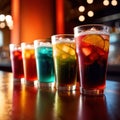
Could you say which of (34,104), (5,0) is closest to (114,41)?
(5,0)

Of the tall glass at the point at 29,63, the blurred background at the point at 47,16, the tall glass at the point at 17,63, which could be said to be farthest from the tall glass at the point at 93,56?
the blurred background at the point at 47,16

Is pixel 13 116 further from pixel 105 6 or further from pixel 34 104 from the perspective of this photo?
pixel 105 6

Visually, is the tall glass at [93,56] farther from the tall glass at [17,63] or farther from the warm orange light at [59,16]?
the warm orange light at [59,16]

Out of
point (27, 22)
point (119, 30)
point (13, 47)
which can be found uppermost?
point (27, 22)

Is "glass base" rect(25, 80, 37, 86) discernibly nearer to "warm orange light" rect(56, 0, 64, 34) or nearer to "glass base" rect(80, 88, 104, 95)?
"glass base" rect(80, 88, 104, 95)

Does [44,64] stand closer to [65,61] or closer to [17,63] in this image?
[65,61]

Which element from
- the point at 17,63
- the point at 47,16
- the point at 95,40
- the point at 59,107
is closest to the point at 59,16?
the point at 47,16

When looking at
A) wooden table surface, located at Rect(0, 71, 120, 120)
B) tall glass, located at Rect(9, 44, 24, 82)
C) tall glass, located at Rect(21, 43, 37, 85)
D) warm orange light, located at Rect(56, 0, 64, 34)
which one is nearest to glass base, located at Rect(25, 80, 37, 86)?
tall glass, located at Rect(21, 43, 37, 85)
